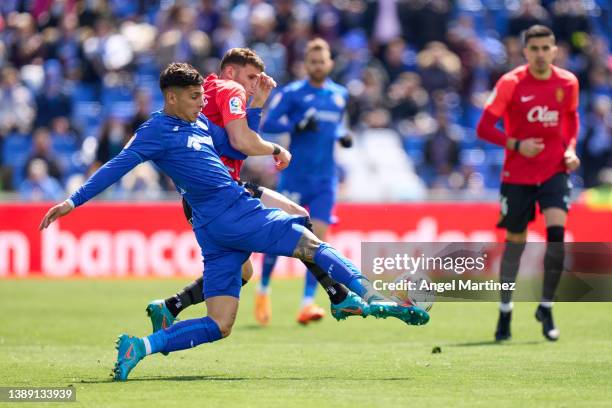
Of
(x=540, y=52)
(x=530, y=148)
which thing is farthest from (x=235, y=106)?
(x=540, y=52)

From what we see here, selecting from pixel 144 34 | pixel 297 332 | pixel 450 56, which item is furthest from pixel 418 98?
pixel 297 332

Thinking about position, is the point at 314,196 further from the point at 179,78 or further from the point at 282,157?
the point at 179,78

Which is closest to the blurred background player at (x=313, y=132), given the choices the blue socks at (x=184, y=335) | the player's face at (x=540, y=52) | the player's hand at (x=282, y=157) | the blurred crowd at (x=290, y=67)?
the player's face at (x=540, y=52)

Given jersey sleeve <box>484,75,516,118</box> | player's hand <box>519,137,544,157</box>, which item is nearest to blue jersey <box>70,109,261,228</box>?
player's hand <box>519,137,544,157</box>

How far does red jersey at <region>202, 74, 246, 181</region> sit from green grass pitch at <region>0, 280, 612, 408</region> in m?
1.65

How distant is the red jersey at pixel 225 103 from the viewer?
30.3ft

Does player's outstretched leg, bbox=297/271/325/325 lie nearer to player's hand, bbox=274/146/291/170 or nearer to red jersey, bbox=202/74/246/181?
red jersey, bbox=202/74/246/181

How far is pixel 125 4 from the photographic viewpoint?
2653 cm

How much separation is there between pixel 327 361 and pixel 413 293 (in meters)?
1.61

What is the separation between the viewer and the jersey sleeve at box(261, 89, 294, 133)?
561 inches

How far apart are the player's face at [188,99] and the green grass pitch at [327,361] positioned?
1962 mm

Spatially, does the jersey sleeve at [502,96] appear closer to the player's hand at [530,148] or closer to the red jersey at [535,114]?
the red jersey at [535,114]

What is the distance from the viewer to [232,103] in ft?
30.3

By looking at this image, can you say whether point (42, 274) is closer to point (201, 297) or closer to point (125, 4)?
point (125, 4)
